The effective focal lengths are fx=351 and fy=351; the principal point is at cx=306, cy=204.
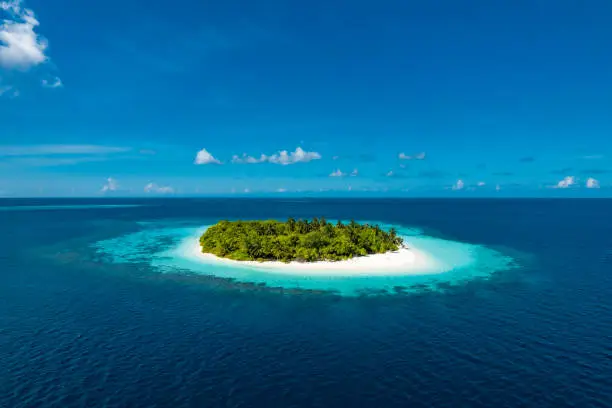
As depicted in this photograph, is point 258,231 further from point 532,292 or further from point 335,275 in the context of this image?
point 532,292

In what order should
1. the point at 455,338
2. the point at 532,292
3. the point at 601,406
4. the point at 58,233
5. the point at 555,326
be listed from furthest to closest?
the point at 58,233 < the point at 532,292 < the point at 555,326 < the point at 455,338 < the point at 601,406

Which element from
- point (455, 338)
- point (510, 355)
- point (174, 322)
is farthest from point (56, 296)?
point (510, 355)

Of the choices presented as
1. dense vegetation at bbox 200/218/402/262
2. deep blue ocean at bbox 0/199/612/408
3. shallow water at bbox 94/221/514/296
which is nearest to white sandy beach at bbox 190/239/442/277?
shallow water at bbox 94/221/514/296

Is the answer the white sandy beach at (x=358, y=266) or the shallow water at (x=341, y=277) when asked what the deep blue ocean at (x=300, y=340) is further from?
the white sandy beach at (x=358, y=266)

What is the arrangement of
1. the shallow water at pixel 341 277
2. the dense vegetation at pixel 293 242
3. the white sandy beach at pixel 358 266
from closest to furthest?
the shallow water at pixel 341 277 → the white sandy beach at pixel 358 266 → the dense vegetation at pixel 293 242

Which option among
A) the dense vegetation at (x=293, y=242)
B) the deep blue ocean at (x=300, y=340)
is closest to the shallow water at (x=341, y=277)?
the deep blue ocean at (x=300, y=340)

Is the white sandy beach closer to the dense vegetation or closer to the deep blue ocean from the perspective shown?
the dense vegetation
